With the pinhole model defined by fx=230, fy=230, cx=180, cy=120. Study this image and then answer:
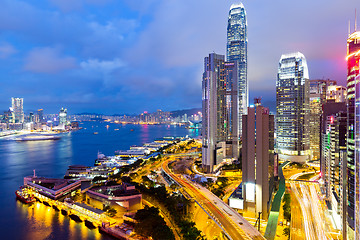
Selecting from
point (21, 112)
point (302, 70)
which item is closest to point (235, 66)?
point (302, 70)

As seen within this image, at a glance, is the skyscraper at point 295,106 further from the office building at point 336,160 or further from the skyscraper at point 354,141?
the skyscraper at point 354,141

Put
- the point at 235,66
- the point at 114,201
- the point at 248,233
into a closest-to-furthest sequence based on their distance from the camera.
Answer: the point at 248,233 → the point at 114,201 → the point at 235,66

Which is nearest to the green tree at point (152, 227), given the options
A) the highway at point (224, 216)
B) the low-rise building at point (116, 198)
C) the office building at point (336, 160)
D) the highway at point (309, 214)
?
the highway at point (224, 216)

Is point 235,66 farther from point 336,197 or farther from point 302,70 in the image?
point 336,197

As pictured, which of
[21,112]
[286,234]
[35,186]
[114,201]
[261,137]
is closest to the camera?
[286,234]

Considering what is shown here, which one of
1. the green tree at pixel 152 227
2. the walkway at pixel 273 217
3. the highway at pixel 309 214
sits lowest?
the highway at pixel 309 214

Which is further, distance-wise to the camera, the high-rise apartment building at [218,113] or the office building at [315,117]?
the office building at [315,117]
